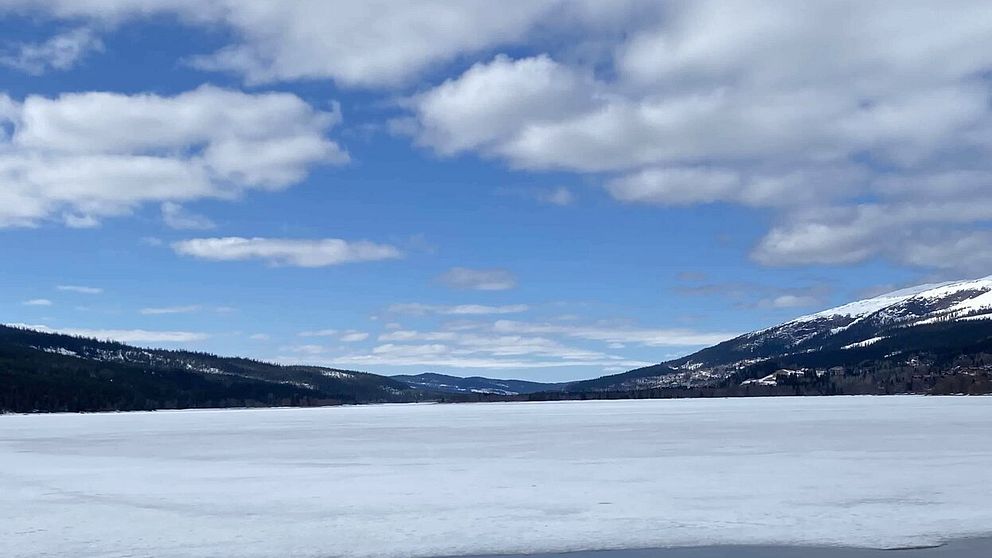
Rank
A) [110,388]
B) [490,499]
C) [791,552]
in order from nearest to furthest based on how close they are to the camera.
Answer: [791,552]
[490,499]
[110,388]

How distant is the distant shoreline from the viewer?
1054cm

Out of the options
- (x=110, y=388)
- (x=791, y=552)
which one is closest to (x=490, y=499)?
(x=791, y=552)

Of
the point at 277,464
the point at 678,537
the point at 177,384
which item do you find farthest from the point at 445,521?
the point at 177,384

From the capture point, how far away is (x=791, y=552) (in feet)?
35.7

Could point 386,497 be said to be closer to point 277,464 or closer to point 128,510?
point 128,510

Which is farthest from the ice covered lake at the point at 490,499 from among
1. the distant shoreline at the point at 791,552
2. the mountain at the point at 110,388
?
the mountain at the point at 110,388

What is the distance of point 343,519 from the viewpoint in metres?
13.3

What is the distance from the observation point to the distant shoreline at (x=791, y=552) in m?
10.5

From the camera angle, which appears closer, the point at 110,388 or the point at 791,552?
the point at 791,552

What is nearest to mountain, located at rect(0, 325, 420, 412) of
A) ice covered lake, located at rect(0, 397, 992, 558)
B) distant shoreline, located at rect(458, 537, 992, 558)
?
ice covered lake, located at rect(0, 397, 992, 558)

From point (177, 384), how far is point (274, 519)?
17877cm

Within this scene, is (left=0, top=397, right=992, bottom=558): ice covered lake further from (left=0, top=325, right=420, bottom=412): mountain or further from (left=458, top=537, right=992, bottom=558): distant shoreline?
(left=0, top=325, right=420, bottom=412): mountain

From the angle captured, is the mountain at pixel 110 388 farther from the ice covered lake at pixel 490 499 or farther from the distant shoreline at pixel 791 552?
the distant shoreline at pixel 791 552

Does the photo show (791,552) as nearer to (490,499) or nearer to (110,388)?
(490,499)
